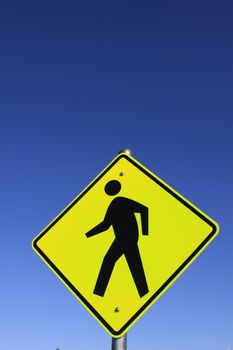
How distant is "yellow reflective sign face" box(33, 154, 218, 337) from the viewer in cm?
367

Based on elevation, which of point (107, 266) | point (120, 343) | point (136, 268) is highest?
point (136, 268)

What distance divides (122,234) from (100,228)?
0.21 meters

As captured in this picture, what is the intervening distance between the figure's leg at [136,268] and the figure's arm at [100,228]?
30 centimetres

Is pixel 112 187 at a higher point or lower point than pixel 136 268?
higher

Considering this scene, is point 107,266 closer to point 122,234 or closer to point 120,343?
point 122,234

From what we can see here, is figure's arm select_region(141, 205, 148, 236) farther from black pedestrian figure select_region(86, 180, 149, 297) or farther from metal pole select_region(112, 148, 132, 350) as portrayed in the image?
metal pole select_region(112, 148, 132, 350)

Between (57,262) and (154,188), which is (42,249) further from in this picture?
(154,188)

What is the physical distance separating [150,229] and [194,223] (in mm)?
350

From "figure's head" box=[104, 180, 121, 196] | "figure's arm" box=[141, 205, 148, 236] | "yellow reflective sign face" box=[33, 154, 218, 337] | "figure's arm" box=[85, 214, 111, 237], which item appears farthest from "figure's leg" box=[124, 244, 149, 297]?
"figure's head" box=[104, 180, 121, 196]

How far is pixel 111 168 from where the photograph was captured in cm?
436

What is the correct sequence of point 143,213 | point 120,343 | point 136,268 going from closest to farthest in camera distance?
1. point 120,343
2. point 136,268
3. point 143,213

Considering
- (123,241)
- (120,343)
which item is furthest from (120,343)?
(123,241)

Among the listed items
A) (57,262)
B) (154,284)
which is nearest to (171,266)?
(154,284)

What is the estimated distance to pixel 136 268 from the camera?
3.76m
